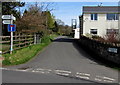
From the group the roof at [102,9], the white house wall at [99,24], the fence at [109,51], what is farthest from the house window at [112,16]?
the fence at [109,51]

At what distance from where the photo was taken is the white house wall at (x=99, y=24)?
144 feet

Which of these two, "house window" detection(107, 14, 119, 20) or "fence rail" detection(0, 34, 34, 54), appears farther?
"house window" detection(107, 14, 119, 20)

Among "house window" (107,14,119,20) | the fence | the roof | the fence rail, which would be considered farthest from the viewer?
the roof

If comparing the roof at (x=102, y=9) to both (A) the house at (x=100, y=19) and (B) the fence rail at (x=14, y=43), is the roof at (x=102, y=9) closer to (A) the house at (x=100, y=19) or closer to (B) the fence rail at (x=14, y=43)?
(A) the house at (x=100, y=19)

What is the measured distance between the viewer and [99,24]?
1742 inches

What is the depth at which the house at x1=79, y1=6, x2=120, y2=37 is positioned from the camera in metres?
43.8

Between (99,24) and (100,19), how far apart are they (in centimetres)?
97

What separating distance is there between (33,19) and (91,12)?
17.5 meters

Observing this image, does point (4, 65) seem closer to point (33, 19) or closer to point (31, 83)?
point (31, 83)

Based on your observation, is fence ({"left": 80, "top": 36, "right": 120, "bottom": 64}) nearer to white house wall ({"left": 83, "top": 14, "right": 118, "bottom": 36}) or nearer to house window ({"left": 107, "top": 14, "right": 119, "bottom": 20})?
white house wall ({"left": 83, "top": 14, "right": 118, "bottom": 36})

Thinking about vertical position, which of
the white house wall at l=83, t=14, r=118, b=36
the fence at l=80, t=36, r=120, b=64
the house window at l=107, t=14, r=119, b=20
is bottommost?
the fence at l=80, t=36, r=120, b=64

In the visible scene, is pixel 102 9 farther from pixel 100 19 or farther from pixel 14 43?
pixel 14 43

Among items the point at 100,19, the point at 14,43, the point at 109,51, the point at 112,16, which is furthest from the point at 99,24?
the point at 109,51

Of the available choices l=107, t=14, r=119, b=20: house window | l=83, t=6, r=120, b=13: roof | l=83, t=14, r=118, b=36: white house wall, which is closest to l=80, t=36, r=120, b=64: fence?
l=83, t=14, r=118, b=36: white house wall
